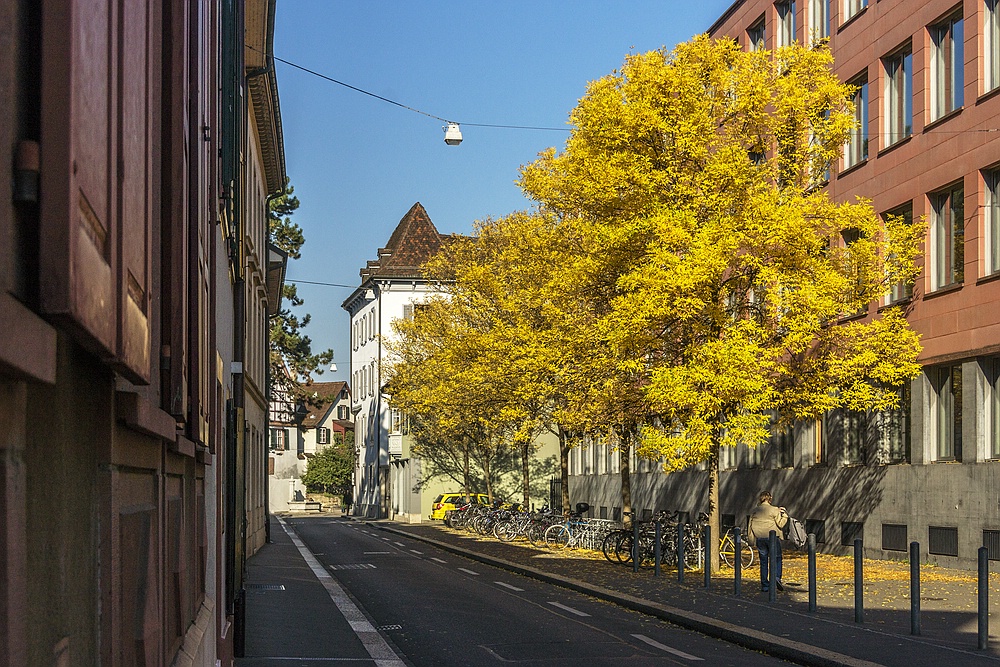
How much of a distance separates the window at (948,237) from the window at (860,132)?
4063 mm

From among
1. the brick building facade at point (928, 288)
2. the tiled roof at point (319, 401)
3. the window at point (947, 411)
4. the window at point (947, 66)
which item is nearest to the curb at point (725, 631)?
the brick building facade at point (928, 288)

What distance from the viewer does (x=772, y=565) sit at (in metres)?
18.7

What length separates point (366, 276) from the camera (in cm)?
9188

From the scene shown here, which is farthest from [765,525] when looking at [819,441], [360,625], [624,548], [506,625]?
[819,441]

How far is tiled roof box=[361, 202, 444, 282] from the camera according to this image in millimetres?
83750

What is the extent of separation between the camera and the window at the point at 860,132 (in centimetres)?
3109

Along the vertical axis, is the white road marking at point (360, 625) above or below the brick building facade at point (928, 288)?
below

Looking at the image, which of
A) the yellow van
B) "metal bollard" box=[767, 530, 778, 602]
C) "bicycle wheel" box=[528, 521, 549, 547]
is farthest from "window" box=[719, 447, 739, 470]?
"metal bollard" box=[767, 530, 778, 602]

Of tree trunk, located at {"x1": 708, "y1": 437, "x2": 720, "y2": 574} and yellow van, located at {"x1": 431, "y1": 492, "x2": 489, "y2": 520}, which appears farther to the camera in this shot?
yellow van, located at {"x1": 431, "y1": 492, "x2": 489, "y2": 520}

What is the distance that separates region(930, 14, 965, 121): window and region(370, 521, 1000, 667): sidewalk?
9958 millimetres

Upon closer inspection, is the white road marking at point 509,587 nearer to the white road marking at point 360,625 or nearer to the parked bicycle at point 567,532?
the white road marking at point 360,625

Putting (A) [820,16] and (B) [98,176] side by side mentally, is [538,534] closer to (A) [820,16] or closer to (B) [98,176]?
(A) [820,16]

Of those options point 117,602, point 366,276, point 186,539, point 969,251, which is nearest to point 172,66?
point 117,602

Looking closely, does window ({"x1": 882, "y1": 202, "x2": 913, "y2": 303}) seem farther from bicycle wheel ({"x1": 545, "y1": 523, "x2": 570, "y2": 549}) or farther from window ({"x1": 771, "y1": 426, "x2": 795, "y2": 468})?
Answer: bicycle wheel ({"x1": 545, "y1": 523, "x2": 570, "y2": 549})
